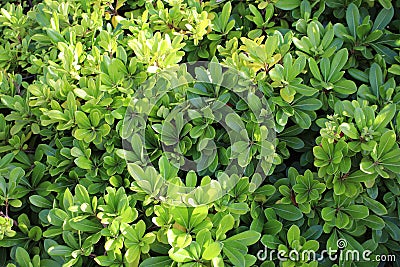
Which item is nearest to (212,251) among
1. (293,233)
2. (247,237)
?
(247,237)

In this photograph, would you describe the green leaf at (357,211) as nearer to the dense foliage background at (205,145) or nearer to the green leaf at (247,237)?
the dense foliage background at (205,145)

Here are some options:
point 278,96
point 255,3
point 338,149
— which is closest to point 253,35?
point 255,3

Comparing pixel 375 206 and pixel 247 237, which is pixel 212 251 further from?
pixel 375 206

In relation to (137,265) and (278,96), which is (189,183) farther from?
(278,96)

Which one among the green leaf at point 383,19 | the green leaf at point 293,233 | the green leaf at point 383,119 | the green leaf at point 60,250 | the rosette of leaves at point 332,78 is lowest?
the green leaf at point 293,233

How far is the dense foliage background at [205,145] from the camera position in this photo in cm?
154

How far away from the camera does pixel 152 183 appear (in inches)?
61.4

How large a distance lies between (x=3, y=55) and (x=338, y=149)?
1.59m

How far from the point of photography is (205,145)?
1.65 meters

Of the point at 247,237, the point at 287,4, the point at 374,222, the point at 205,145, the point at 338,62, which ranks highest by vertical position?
the point at 287,4

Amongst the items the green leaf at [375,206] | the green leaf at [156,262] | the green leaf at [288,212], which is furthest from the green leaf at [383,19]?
the green leaf at [156,262]

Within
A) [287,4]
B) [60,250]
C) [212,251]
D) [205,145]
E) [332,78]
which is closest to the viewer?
[212,251]

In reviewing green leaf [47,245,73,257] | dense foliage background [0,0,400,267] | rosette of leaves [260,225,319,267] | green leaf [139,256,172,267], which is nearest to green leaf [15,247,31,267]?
dense foliage background [0,0,400,267]

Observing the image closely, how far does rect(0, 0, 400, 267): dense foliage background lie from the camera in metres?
1.54
